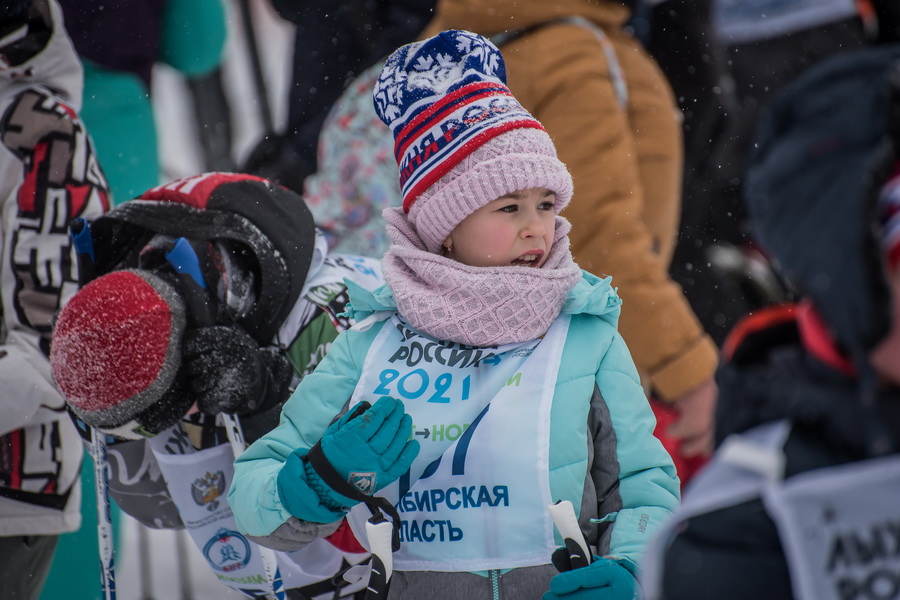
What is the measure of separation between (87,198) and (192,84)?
3.39m

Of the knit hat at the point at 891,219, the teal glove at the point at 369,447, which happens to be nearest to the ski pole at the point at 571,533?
the teal glove at the point at 369,447

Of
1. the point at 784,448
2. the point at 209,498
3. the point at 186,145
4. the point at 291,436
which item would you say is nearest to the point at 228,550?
the point at 209,498

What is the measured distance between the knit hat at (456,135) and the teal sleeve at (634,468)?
39 cm

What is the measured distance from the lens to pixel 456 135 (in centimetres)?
196

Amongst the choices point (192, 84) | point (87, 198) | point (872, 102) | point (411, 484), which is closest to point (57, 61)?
point (87, 198)

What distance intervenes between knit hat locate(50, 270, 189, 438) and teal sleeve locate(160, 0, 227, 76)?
193cm

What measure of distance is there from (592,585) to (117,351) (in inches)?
40.4

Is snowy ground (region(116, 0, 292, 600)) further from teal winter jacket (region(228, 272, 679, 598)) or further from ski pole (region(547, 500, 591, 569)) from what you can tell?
ski pole (region(547, 500, 591, 569))

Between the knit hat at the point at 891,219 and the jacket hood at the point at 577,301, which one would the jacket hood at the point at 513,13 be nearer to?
the jacket hood at the point at 577,301

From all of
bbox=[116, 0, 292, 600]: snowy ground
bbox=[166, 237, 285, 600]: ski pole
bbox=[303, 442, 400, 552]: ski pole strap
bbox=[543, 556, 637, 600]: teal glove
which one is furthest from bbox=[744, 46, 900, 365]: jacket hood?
bbox=[116, 0, 292, 600]: snowy ground

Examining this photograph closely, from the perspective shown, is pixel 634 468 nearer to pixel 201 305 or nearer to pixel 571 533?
pixel 571 533

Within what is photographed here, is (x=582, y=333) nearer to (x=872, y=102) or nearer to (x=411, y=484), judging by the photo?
(x=411, y=484)

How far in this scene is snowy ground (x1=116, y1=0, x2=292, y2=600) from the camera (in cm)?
377

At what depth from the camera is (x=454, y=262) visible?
1873 mm
